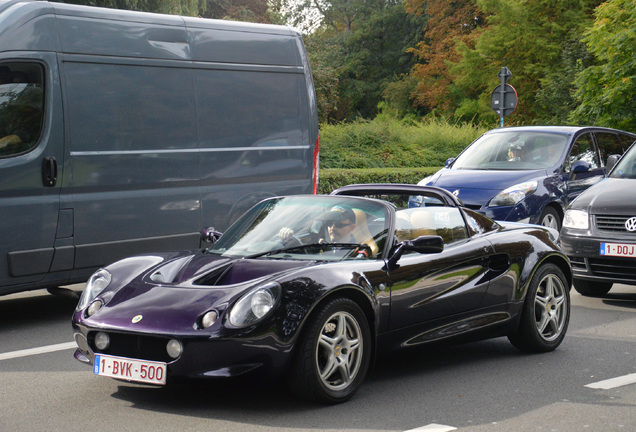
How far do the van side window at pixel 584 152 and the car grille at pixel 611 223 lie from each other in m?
3.85

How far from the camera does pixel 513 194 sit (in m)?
12.3

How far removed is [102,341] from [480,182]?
817cm

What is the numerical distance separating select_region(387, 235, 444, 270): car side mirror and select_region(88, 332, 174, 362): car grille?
1560mm

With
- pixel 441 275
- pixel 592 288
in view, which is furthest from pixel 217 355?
pixel 592 288

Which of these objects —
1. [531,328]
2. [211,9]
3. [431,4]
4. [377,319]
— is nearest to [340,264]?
[377,319]

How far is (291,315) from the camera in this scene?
505 centimetres

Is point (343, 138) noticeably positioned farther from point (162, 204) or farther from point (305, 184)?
point (162, 204)

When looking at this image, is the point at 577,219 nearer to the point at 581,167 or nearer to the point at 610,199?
the point at 610,199

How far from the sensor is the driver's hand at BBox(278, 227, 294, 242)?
6070 mm

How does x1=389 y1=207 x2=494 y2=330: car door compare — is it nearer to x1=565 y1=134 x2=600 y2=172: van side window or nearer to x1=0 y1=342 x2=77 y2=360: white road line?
x1=0 y1=342 x2=77 y2=360: white road line

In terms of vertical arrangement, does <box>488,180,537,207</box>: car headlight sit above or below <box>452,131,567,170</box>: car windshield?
below

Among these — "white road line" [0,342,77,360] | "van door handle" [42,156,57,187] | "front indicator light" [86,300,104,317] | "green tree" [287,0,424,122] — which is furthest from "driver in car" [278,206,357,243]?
"green tree" [287,0,424,122]

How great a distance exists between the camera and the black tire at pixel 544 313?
6828 mm

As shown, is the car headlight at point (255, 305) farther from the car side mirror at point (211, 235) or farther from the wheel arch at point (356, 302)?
the car side mirror at point (211, 235)
